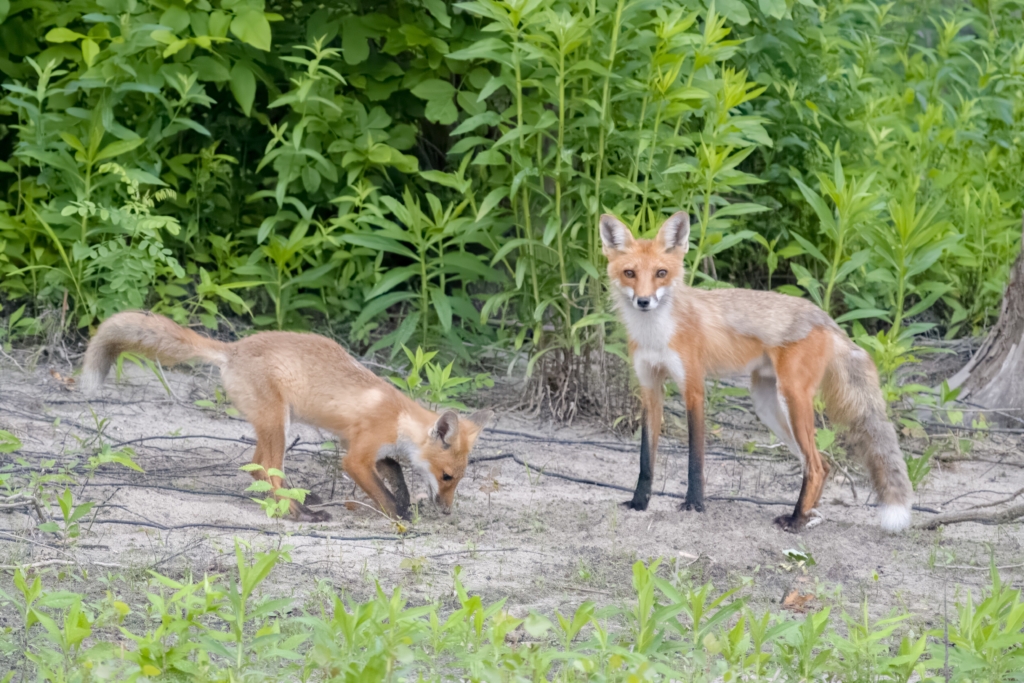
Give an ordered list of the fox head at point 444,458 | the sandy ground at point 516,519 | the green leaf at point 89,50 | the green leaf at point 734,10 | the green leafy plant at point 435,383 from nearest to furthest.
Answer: the sandy ground at point 516,519, the fox head at point 444,458, the green leafy plant at point 435,383, the green leaf at point 734,10, the green leaf at point 89,50

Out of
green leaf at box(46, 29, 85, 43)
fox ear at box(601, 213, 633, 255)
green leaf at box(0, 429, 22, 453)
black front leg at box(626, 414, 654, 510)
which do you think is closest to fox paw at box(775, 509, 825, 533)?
black front leg at box(626, 414, 654, 510)

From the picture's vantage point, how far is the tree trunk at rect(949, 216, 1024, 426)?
7.13 m


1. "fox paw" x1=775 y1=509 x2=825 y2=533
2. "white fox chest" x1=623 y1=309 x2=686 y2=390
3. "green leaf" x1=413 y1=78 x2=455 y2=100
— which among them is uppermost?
"green leaf" x1=413 y1=78 x2=455 y2=100

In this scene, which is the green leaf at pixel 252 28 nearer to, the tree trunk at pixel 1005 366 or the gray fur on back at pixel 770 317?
the gray fur on back at pixel 770 317

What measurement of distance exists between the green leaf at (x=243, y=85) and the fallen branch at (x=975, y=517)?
488 cm

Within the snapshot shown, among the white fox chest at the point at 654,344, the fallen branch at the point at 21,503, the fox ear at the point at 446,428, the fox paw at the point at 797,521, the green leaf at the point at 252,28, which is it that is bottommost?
the fallen branch at the point at 21,503

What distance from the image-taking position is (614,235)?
211 inches

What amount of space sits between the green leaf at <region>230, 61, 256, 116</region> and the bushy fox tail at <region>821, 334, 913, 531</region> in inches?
164

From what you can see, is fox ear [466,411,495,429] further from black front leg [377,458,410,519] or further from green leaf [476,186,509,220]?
green leaf [476,186,509,220]

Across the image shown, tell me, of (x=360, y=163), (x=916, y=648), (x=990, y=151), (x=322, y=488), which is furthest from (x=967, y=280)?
(x=916, y=648)

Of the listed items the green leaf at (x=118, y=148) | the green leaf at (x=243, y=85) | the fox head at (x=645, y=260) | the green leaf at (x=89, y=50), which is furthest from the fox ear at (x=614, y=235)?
the green leaf at (x=89, y=50)

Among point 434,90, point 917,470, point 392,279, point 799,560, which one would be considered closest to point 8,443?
point 392,279

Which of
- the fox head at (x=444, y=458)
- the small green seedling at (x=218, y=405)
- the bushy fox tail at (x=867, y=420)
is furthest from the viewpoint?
Answer: the small green seedling at (x=218, y=405)

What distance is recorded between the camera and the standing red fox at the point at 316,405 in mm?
5254
